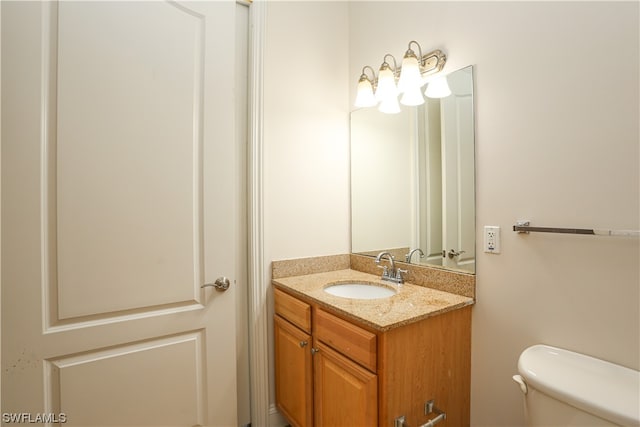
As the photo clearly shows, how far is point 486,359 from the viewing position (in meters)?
1.25

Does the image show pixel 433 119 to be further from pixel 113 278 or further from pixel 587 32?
pixel 113 278

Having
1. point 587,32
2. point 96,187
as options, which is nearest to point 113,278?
point 96,187

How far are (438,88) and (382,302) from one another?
999 millimetres

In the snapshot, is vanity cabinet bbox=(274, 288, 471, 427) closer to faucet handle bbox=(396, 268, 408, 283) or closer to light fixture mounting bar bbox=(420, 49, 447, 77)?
faucet handle bbox=(396, 268, 408, 283)

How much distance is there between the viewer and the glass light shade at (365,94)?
1699 millimetres

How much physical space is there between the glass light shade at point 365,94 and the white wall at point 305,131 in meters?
0.23

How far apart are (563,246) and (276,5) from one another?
5.77 ft

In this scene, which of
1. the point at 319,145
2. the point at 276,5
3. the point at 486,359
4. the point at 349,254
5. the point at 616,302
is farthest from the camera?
the point at 349,254

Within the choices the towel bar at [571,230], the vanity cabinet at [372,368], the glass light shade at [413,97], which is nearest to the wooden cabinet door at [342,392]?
the vanity cabinet at [372,368]

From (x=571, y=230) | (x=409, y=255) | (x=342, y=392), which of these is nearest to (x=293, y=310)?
(x=342, y=392)

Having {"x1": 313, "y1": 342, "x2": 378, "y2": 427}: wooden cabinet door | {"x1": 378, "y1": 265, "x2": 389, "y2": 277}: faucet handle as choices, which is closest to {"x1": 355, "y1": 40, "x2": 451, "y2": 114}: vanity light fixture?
{"x1": 378, "y1": 265, "x2": 389, "y2": 277}: faucet handle

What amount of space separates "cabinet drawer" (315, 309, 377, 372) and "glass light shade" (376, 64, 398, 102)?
1122mm

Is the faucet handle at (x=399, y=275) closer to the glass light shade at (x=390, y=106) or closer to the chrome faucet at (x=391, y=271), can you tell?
the chrome faucet at (x=391, y=271)

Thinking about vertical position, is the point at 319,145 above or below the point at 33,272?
above
